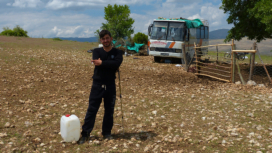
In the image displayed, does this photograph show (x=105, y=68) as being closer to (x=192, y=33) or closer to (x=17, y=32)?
(x=192, y=33)

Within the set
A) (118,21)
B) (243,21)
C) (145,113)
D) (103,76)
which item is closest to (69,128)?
(103,76)

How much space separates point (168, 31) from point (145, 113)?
11.9m

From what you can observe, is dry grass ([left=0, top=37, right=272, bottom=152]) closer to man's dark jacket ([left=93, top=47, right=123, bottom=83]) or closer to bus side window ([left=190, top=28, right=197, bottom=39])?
man's dark jacket ([left=93, top=47, right=123, bottom=83])

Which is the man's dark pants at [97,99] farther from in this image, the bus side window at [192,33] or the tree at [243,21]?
the bus side window at [192,33]

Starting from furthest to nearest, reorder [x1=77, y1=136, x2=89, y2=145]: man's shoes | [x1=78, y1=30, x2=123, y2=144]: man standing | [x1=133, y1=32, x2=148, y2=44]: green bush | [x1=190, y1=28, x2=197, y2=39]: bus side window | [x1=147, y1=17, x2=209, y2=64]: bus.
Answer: [x1=133, y1=32, x2=148, y2=44]: green bush → [x1=190, y1=28, x2=197, y2=39]: bus side window → [x1=147, y1=17, x2=209, y2=64]: bus → [x1=77, y1=136, x2=89, y2=145]: man's shoes → [x1=78, y1=30, x2=123, y2=144]: man standing

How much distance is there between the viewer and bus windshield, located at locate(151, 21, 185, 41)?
17.9 meters

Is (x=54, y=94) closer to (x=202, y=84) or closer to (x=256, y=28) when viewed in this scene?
(x=202, y=84)

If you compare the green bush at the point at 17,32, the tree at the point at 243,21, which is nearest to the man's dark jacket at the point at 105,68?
the tree at the point at 243,21

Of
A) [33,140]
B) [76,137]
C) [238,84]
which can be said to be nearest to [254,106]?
[238,84]

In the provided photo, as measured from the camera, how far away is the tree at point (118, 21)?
3291cm

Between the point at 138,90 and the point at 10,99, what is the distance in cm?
452

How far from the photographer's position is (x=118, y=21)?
34312 millimetres

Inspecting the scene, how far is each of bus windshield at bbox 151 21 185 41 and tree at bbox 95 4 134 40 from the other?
14.5m

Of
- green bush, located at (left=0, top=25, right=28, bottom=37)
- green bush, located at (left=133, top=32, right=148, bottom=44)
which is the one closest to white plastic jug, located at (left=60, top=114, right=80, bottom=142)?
green bush, located at (left=133, top=32, right=148, bottom=44)
